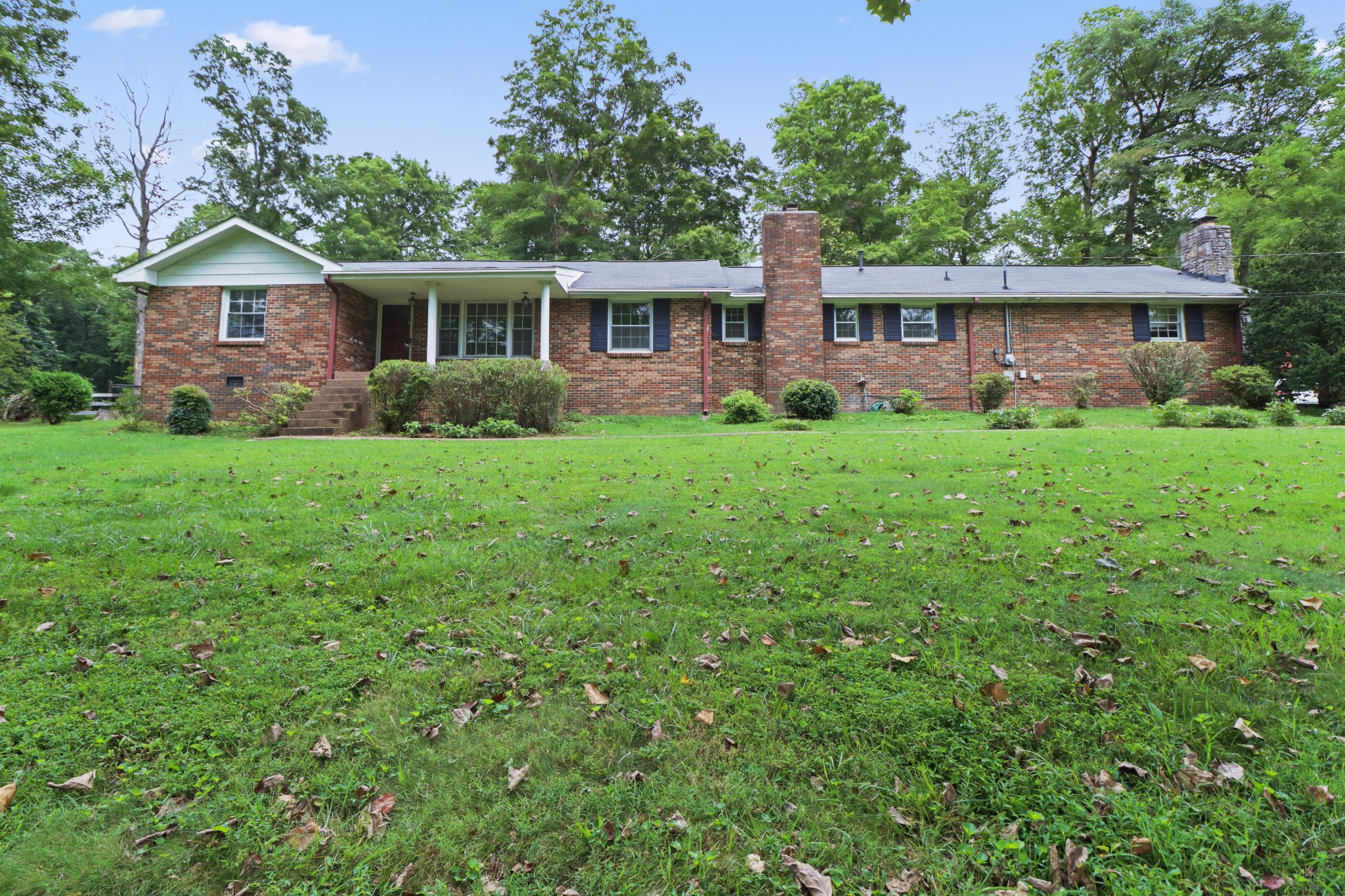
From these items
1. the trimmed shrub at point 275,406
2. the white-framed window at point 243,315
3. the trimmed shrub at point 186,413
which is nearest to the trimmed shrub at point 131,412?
the trimmed shrub at point 186,413

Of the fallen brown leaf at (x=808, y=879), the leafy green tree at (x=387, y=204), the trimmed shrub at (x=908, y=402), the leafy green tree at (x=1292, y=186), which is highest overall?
the leafy green tree at (x=387, y=204)

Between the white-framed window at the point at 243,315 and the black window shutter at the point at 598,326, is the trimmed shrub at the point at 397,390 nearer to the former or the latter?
the black window shutter at the point at 598,326

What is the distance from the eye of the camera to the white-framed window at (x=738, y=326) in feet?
56.5

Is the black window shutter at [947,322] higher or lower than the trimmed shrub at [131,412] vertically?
higher

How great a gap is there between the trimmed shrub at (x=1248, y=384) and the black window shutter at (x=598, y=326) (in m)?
15.3

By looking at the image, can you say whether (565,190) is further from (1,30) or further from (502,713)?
(502,713)

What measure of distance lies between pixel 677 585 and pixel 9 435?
1342cm

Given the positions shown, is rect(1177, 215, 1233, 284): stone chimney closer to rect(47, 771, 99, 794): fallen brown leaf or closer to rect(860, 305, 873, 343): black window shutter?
Answer: rect(860, 305, 873, 343): black window shutter

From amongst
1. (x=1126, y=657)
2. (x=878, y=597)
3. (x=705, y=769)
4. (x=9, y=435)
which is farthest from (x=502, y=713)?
(x=9, y=435)

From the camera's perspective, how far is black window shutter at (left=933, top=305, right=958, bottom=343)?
17.2 meters

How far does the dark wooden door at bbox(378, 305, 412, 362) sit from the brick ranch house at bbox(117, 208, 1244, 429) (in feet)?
0.13

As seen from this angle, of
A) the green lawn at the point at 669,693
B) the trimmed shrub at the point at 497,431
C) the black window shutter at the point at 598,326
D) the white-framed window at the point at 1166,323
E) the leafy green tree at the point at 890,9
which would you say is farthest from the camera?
the white-framed window at the point at 1166,323

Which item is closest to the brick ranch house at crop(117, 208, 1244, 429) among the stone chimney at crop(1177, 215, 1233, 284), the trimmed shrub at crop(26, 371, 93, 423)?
the stone chimney at crop(1177, 215, 1233, 284)

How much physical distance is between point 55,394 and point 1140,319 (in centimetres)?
2708
